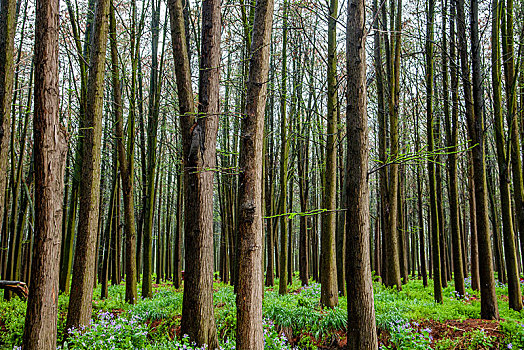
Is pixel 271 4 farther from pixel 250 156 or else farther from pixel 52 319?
pixel 52 319

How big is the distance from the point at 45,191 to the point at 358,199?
12.2 ft

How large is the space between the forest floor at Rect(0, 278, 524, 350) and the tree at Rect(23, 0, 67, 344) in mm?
1232

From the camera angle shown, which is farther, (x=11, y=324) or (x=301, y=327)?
(x=11, y=324)

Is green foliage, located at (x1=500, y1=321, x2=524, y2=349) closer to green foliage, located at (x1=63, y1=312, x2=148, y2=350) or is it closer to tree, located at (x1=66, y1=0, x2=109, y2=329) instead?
green foliage, located at (x1=63, y1=312, x2=148, y2=350)

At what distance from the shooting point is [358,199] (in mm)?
4605

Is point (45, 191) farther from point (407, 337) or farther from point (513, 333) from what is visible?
point (513, 333)

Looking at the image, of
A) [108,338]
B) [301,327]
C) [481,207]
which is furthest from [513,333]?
[108,338]

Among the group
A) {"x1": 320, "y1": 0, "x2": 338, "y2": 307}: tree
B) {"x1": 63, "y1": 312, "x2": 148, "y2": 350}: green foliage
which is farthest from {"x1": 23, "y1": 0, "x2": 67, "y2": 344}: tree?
{"x1": 320, "y1": 0, "x2": 338, "y2": 307}: tree

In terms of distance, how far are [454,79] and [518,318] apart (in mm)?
6271

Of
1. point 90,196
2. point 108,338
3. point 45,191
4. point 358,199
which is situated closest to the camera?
point 45,191

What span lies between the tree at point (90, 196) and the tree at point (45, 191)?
2.12 metres

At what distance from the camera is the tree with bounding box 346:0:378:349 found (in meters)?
4.48

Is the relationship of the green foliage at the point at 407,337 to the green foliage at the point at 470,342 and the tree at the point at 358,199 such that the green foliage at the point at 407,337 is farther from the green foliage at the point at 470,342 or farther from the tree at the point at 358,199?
the tree at the point at 358,199

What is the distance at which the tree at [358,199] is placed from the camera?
4.48m
